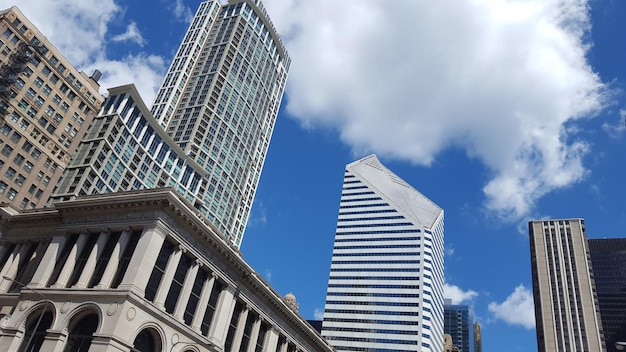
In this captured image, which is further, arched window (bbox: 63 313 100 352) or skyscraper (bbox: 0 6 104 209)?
skyscraper (bbox: 0 6 104 209)

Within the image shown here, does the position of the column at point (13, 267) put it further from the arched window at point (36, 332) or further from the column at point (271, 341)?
the column at point (271, 341)

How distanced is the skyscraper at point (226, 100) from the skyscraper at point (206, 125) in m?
0.30

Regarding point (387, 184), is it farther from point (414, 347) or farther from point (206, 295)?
point (206, 295)

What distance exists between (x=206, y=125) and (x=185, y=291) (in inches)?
3571

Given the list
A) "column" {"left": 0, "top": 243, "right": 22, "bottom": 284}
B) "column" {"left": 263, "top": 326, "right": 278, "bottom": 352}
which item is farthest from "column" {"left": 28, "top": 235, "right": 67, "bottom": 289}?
"column" {"left": 263, "top": 326, "right": 278, "bottom": 352}

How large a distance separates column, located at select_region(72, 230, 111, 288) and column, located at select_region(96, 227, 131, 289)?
146 centimetres

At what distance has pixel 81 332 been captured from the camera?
123ft

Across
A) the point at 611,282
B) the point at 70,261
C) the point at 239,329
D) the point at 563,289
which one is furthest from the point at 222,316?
the point at 611,282

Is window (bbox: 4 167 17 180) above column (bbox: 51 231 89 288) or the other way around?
above

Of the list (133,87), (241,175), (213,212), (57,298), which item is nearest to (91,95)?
(133,87)

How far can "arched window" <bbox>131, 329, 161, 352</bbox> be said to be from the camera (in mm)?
38031

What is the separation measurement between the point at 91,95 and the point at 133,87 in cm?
865

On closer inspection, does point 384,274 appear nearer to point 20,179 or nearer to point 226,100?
point 226,100

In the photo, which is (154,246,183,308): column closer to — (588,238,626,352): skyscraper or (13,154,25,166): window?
(13,154,25,166): window
